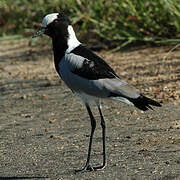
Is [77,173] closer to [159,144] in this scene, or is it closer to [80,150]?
[80,150]

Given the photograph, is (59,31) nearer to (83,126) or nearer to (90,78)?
(90,78)

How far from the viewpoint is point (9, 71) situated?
7684mm

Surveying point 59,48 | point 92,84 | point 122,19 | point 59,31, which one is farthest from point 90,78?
point 122,19

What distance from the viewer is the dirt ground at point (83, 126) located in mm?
4023

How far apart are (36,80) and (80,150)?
264 centimetres

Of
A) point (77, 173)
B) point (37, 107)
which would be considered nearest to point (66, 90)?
point (37, 107)

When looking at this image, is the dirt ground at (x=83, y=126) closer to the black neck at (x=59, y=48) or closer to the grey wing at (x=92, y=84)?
the grey wing at (x=92, y=84)

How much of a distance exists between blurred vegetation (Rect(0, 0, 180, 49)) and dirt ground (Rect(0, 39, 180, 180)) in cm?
23

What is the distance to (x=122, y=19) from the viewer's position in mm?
7168

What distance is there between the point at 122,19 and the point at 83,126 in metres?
2.48

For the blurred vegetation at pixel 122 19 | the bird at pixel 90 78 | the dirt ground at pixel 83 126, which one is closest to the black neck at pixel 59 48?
the bird at pixel 90 78

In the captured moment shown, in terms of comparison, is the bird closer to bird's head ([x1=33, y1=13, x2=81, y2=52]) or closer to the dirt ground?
bird's head ([x1=33, y1=13, x2=81, y2=52])

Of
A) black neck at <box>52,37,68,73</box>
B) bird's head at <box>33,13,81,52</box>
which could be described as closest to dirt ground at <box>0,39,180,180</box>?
black neck at <box>52,37,68,73</box>

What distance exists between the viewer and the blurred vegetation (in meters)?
6.96
